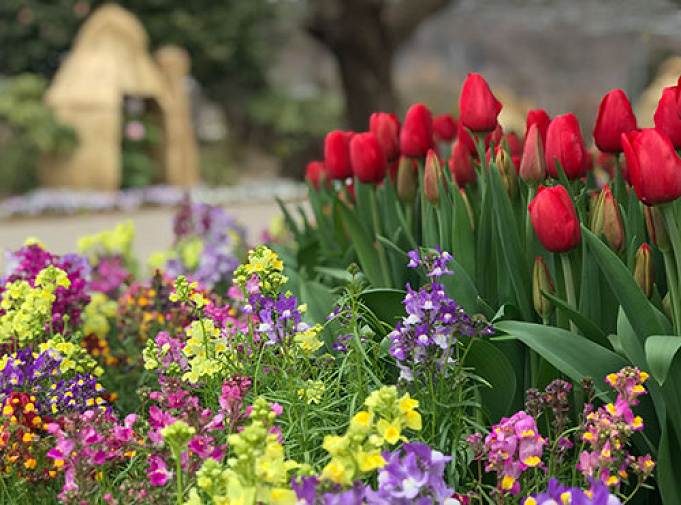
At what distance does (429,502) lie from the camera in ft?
4.32

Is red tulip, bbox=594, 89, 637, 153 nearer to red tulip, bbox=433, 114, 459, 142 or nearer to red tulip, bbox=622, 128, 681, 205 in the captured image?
red tulip, bbox=622, 128, 681, 205

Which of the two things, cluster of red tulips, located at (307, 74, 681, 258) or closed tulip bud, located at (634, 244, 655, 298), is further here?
closed tulip bud, located at (634, 244, 655, 298)

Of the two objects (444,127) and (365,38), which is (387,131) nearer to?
(444,127)

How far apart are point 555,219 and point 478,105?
517mm

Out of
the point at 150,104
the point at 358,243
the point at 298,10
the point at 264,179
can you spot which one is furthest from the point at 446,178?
the point at 298,10

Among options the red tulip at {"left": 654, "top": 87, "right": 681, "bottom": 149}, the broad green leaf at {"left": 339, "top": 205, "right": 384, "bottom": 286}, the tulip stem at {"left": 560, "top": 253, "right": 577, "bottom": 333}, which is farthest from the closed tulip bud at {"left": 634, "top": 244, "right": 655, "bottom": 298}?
the broad green leaf at {"left": 339, "top": 205, "right": 384, "bottom": 286}

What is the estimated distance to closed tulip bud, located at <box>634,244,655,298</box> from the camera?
1.81 metres

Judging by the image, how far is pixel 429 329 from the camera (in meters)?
1.67

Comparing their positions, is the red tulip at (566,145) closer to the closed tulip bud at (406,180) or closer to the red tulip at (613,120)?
the red tulip at (613,120)

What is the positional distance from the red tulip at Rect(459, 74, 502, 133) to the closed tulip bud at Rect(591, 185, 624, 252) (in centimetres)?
39

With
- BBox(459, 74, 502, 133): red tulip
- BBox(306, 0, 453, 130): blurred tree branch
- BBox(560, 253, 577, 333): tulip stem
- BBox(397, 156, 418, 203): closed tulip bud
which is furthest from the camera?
BBox(306, 0, 453, 130): blurred tree branch

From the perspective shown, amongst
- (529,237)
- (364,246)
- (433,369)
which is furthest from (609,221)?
(364,246)

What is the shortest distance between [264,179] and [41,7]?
6126 mm

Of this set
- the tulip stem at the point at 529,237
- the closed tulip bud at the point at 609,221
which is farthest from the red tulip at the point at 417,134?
the closed tulip bud at the point at 609,221
